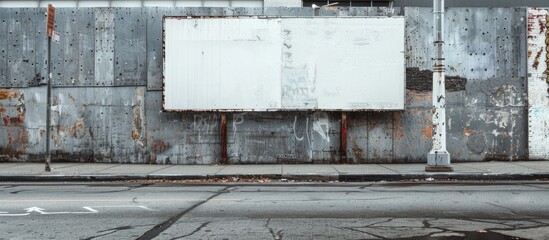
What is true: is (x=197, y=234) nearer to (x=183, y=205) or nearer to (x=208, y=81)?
(x=183, y=205)

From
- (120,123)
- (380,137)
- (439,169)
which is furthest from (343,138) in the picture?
(120,123)

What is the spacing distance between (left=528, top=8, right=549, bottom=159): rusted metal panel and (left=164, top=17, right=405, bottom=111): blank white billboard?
4.42m

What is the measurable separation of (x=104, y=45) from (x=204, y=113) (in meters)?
→ 3.49

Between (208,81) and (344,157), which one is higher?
(208,81)

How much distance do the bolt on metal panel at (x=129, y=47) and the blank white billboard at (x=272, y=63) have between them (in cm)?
94

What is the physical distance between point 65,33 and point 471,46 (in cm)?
1170

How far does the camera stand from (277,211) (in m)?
7.13

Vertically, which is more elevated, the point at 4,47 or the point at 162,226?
the point at 4,47

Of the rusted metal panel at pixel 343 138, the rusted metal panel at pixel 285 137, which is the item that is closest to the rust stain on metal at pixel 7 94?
the rusted metal panel at pixel 285 137

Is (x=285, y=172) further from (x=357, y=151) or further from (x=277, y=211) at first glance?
(x=277, y=211)

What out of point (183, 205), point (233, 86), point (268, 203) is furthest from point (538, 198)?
point (233, 86)

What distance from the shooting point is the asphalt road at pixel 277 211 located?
5730 millimetres

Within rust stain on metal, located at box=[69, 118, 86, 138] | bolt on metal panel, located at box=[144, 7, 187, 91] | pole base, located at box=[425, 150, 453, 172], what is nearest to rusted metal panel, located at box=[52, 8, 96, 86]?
rust stain on metal, located at box=[69, 118, 86, 138]

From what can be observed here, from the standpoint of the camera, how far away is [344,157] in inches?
560
